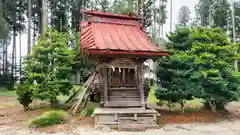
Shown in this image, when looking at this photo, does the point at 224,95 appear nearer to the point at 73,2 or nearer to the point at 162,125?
the point at 162,125

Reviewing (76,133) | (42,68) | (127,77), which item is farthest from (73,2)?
(76,133)

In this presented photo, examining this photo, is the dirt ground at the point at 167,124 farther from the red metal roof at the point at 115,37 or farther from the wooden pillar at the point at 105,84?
the red metal roof at the point at 115,37

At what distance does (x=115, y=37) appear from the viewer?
7.84 metres

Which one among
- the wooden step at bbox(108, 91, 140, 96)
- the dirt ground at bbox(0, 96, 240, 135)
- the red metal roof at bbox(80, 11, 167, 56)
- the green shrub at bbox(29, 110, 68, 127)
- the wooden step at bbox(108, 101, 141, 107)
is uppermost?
the red metal roof at bbox(80, 11, 167, 56)

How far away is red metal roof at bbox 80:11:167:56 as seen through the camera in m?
6.97

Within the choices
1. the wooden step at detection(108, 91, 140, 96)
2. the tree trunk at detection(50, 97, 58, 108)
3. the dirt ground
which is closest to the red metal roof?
the wooden step at detection(108, 91, 140, 96)

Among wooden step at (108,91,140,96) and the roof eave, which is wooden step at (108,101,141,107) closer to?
wooden step at (108,91,140,96)

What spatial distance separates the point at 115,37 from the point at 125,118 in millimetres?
2453

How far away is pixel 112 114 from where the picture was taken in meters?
7.04

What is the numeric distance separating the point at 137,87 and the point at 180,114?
198 cm

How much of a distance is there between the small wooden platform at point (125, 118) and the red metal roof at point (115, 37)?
1614mm

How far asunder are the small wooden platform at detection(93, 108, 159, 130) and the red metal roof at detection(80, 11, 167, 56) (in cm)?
161

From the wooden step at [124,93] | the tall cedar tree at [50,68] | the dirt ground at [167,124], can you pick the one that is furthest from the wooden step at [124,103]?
the tall cedar tree at [50,68]

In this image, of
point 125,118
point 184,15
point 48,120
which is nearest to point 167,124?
point 125,118
